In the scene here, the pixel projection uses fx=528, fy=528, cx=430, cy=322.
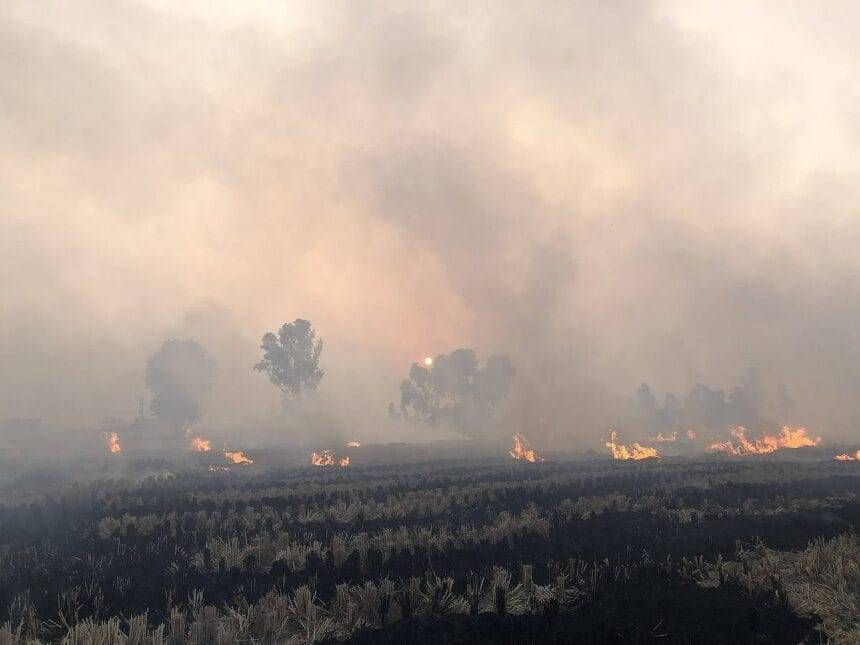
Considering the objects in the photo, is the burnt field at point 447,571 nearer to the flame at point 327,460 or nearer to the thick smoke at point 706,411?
the flame at point 327,460

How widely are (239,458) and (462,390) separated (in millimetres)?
64185

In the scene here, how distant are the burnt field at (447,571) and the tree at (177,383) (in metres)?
77.2

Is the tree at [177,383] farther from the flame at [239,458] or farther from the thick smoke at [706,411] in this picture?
the thick smoke at [706,411]

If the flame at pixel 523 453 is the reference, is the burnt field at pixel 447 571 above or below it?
above

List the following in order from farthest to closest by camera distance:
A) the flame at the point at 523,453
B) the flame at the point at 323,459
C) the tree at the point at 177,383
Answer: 1. the tree at the point at 177,383
2. the flame at the point at 523,453
3. the flame at the point at 323,459

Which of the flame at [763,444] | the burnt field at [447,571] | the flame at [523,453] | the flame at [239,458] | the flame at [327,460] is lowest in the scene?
the flame at [763,444]

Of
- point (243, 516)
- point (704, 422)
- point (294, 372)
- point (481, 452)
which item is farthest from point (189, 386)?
point (704, 422)

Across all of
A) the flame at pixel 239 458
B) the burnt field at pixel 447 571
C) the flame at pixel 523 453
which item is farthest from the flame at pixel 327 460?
the burnt field at pixel 447 571

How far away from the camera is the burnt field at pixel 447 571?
9.36 m

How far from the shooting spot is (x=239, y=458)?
6253 cm

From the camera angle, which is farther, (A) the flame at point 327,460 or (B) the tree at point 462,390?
(B) the tree at point 462,390

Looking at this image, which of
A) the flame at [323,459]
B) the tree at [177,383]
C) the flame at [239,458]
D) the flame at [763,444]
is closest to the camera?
the flame at [239,458]

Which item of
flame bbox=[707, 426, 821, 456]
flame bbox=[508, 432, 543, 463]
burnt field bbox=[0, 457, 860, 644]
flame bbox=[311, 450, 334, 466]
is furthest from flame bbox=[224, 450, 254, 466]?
flame bbox=[707, 426, 821, 456]

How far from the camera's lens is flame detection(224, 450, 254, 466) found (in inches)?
2374
